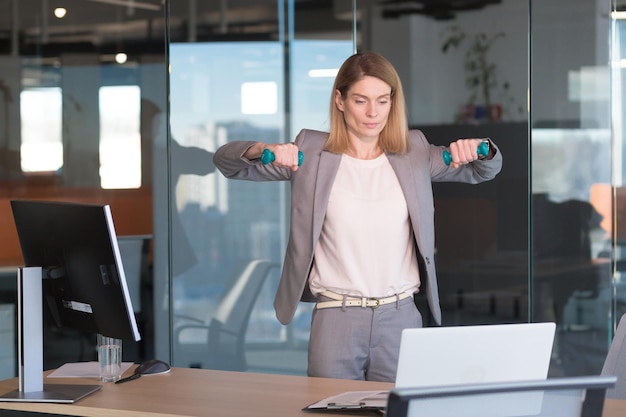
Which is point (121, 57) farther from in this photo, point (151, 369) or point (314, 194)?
point (151, 369)

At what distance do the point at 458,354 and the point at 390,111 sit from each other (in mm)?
1420

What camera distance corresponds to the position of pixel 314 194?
3.45m

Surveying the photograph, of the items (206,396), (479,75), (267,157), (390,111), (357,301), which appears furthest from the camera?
(479,75)

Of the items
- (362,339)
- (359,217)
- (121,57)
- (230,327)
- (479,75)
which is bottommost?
(230,327)

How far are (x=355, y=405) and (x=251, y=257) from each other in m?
2.87

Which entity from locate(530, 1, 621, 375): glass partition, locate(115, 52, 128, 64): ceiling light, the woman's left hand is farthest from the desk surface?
locate(115, 52, 128, 64): ceiling light

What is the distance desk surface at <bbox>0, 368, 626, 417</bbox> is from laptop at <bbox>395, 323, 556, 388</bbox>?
45 centimetres

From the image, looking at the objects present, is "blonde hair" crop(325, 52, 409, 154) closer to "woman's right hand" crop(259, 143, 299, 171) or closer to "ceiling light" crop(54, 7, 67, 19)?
"woman's right hand" crop(259, 143, 299, 171)

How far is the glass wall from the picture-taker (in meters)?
5.09

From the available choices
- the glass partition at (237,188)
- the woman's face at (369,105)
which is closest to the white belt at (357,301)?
the woman's face at (369,105)

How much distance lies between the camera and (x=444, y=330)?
228 cm

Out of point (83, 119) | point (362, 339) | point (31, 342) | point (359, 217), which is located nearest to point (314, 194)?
point (359, 217)

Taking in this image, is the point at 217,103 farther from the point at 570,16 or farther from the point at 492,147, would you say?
the point at 492,147

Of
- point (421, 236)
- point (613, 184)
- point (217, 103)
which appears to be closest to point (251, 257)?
point (217, 103)
